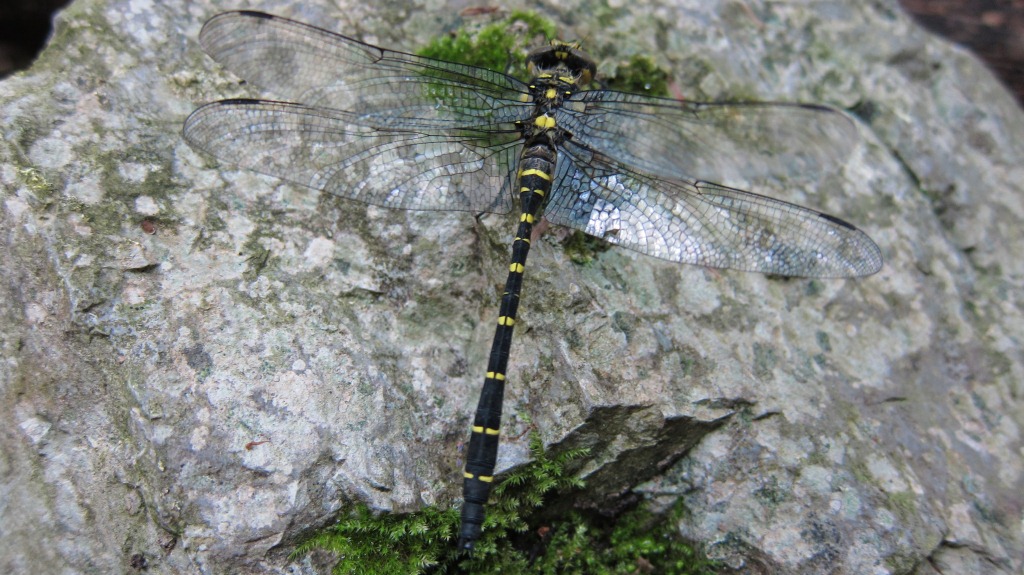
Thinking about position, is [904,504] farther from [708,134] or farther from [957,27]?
[957,27]

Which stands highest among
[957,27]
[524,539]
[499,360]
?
[957,27]

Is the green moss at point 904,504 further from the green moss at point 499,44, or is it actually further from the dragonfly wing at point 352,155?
the green moss at point 499,44

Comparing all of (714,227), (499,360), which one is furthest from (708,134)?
(499,360)

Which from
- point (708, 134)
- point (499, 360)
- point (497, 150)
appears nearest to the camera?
point (499, 360)

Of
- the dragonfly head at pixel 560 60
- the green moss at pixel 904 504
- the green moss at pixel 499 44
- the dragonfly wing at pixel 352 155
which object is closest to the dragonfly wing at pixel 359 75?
the dragonfly wing at pixel 352 155

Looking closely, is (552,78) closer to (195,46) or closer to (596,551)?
(195,46)

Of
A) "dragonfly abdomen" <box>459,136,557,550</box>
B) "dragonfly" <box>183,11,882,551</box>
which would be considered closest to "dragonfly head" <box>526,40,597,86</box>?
"dragonfly" <box>183,11,882,551</box>

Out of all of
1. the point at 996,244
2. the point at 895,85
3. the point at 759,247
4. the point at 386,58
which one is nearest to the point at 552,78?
the point at 386,58
